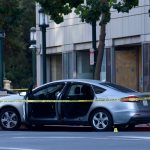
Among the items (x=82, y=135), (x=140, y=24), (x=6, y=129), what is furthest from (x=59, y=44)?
(x=82, y=135)

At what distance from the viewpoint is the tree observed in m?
23.8

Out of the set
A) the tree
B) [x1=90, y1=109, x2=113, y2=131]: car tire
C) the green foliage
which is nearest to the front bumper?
[x1=90, y1=109, x2=113, y2=131]: car tire

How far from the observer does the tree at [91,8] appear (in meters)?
23.8

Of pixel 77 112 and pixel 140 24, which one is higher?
pixel 140 24

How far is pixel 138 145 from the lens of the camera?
15.4 m

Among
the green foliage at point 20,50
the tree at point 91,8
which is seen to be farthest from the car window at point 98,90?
the green foliage at point 20,50

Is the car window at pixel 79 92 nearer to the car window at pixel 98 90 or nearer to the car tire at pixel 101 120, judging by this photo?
the car window at pixel 98 90

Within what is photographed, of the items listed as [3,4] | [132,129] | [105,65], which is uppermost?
[3,4]

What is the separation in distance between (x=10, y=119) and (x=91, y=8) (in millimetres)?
5252

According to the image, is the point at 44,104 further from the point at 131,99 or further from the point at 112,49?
the point at 112,49

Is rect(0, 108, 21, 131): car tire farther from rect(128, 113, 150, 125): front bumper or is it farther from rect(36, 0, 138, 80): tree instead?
rect(36, 0, 138, 80): tree

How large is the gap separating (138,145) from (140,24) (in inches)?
765

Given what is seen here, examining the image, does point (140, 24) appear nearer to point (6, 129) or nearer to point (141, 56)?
point (141, 56)

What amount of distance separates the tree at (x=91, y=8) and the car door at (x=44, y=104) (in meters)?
4.10
